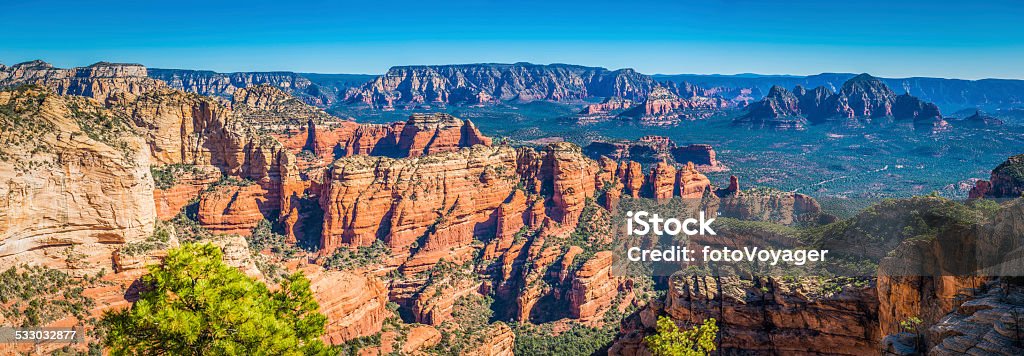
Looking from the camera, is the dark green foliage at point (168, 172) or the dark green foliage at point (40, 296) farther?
the dark green foliage at point (168, 172)

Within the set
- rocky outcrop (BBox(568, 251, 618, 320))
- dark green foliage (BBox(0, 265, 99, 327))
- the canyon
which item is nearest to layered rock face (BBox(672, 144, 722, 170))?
the canyon

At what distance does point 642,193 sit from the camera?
262 feet

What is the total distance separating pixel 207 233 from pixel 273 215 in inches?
354

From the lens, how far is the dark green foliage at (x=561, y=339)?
50.2 metres

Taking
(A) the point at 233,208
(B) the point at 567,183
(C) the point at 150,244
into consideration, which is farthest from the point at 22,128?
(B) the point at 567,183

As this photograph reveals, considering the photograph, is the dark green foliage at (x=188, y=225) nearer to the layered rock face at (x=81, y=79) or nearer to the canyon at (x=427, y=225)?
the canyon at (x=427, y=225)

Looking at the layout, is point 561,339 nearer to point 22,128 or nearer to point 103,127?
point 103,127

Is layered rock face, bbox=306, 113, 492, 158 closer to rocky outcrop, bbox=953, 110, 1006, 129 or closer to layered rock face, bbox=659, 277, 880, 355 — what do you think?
layered rock face, bbox=659, 277, 880, 355

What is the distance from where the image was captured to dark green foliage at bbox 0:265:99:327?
27.4 m

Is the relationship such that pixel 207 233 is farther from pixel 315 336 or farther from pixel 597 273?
pixel 315 336

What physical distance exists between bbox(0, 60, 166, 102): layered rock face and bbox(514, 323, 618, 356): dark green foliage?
91.3 metres

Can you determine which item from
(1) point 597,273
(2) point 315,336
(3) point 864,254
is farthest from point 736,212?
(2) point 315,336

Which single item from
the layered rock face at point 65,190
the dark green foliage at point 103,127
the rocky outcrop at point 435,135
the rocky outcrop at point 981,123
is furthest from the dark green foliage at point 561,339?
the rocky outcrop at point 981,123

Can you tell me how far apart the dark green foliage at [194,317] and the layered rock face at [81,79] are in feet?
366
